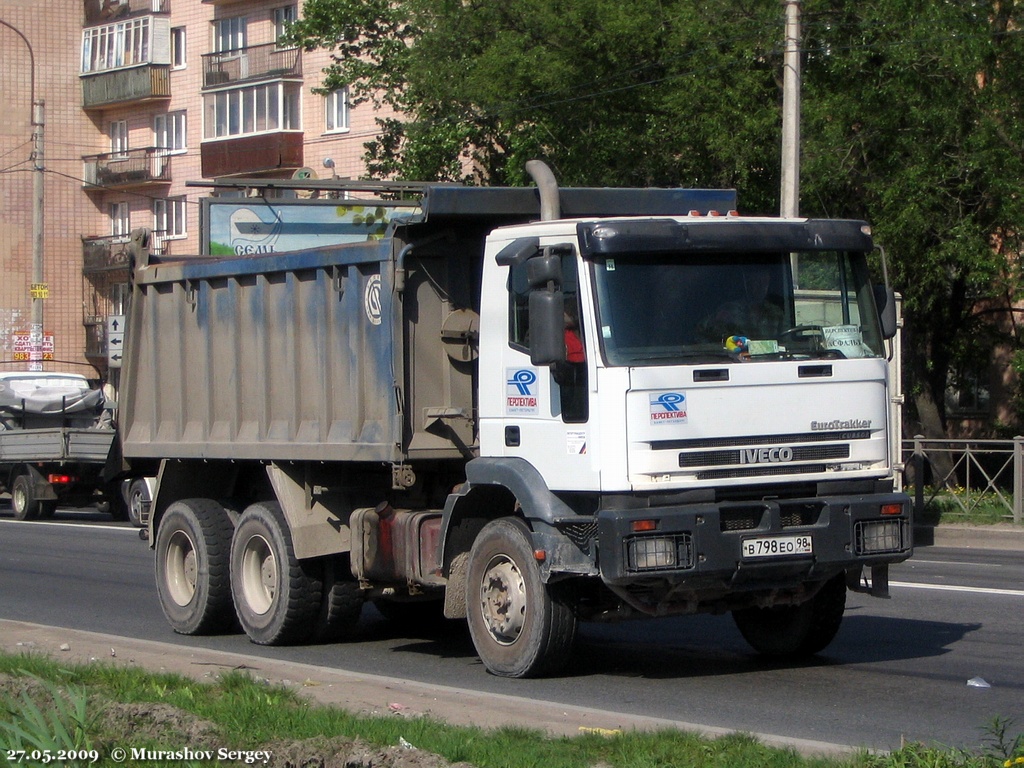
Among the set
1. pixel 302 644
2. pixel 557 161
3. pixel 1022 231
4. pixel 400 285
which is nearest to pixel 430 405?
pixel 400 285

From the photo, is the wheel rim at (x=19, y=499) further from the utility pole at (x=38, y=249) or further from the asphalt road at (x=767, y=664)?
the asphalt road at (x=767, y=664)

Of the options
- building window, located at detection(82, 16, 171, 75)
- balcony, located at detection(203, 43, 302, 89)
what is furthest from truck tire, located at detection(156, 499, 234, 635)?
building window, located at detection(82, 16, 171, 75)

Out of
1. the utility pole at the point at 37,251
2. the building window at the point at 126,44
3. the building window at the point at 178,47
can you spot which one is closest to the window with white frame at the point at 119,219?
the building window at the point at 126,44

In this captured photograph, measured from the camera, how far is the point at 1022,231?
21891 mm

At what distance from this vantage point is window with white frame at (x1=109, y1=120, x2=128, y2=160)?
2186 inches

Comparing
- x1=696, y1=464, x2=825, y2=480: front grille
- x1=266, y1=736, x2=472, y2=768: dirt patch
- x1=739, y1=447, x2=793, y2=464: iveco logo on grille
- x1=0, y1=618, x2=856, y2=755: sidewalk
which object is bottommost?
x1=0, y1=618, x2=856, y2=755: sidewalk

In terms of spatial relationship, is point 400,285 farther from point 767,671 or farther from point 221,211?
point 221,211

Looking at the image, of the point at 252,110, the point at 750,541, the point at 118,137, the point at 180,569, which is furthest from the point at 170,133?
the point at 750,541

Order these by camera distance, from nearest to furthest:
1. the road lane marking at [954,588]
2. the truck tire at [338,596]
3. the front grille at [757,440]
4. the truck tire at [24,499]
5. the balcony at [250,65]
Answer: the front grille at [757,440], the truck tire at [338,596], the road lane marking at [954,588], the truck tire at [24,499], the balcony at [250,65]

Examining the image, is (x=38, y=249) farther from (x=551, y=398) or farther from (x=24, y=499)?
(x=551, y=398)

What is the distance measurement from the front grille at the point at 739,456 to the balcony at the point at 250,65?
3980 centimetres

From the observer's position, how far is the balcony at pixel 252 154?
46312mm

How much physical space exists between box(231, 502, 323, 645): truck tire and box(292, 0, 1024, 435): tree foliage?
13.9 meters

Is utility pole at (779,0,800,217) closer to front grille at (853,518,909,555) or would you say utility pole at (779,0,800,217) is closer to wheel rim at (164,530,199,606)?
wheel rim at (164,530,199,606)
